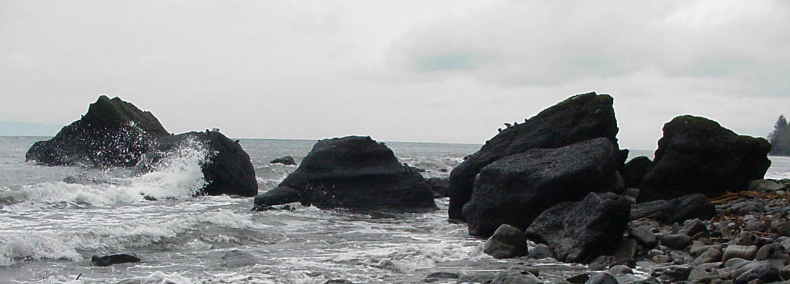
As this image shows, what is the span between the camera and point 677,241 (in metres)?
9.08

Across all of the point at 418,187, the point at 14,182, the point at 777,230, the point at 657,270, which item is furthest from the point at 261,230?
the point at 14,182

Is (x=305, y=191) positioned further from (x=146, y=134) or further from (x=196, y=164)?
(x=146, y=134)

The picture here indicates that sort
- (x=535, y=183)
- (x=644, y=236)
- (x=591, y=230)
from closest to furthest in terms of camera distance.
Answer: (x=591, y=230) → (x=644, y=236) → (x=535, y=183)

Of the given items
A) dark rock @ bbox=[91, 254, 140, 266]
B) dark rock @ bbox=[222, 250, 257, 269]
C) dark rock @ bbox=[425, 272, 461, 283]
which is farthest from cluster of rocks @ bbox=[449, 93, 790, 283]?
dark rock @ bbox=[91, 254, 140, 266]

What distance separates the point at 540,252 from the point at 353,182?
7.98 metres

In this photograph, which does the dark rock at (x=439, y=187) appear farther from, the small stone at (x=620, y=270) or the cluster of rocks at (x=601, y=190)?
the small stone at (x=620, y=270)

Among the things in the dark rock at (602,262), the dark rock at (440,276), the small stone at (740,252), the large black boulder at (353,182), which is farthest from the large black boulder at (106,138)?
the small stone at (740,252)

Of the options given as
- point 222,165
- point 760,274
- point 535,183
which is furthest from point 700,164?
point 222,165

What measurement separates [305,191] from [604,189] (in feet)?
25.2

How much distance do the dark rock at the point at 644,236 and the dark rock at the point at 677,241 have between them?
137mm

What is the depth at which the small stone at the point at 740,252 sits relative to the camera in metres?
7.75

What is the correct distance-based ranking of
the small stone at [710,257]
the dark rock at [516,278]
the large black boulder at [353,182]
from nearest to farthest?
the dark rock at [516,278]
the small stone at [710,257]
the large black boulder at [353,182]

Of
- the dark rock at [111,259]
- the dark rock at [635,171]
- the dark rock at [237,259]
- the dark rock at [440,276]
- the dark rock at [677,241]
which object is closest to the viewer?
the dark rock at [440,276]

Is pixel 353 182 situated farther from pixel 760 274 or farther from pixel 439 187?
pixel 760 274
